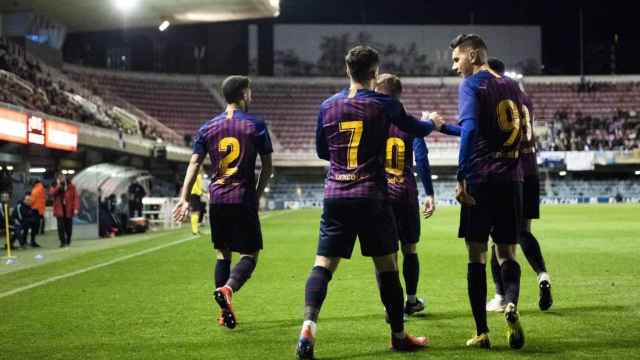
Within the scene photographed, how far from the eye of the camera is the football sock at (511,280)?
5723mm

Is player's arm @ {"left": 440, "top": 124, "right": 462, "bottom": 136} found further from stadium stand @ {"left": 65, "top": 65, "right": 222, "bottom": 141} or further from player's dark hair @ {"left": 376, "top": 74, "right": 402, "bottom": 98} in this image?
stadium stand @ {"left": 65, "top": 65, "right": 222, "bottom": 141}

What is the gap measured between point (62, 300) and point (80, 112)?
1125 inches

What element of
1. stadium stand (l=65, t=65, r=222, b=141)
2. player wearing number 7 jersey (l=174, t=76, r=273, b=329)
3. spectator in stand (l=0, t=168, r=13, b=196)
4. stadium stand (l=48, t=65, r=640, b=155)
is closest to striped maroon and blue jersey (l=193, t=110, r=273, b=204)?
player wearing number 7 jersey (l=174, t=76, r=273, b=329)

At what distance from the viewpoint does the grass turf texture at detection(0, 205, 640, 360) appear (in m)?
5.61

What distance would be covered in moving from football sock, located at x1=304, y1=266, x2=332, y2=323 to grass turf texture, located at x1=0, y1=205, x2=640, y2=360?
36 centimetres

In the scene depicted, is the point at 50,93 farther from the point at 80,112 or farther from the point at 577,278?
the point at 577,278

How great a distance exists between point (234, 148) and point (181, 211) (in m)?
0.72


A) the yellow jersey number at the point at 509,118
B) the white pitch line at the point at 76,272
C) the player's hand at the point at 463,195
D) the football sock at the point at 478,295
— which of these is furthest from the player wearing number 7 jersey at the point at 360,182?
the white pitch line at the point at 76,272

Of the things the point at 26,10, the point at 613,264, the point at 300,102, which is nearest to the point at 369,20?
the point at 300,102

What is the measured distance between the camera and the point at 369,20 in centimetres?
7275

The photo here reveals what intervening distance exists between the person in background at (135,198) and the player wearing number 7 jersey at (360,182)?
914 inches

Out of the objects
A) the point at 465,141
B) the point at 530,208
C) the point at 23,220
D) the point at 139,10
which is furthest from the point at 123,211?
the point at 465,141

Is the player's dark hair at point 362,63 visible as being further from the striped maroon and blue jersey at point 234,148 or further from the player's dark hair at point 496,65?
Result: the player's dark hair at point 496,65

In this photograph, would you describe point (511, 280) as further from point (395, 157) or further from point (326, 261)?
point (395, 157)
